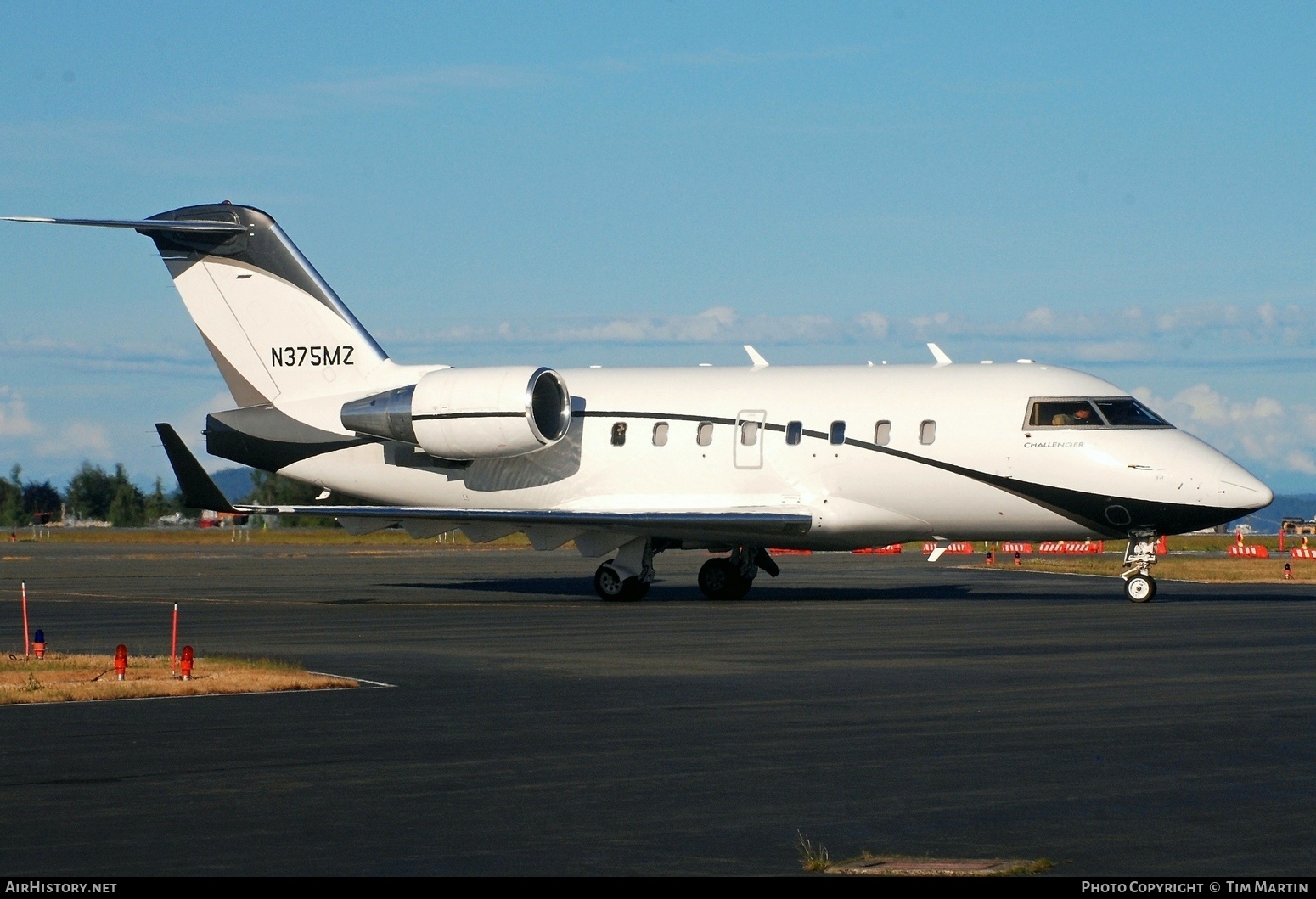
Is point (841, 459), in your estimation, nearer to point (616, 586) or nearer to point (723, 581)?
point (723, 581)

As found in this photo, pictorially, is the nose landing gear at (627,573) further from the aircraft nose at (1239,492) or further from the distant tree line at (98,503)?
the distant tree line at (98,503)

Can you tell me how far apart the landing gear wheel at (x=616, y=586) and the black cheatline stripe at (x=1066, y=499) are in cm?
437

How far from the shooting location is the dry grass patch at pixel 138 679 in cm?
1562

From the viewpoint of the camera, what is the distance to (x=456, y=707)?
1449 cm

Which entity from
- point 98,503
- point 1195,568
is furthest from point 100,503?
point 1195,568

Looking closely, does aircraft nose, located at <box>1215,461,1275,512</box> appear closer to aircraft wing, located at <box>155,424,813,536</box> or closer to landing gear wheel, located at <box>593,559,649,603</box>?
aircraft wing, located at <box>155,424,813,536</box>

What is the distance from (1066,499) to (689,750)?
17.1m

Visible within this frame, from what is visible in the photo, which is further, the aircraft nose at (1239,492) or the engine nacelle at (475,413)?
the engine nacelle at (475,413)

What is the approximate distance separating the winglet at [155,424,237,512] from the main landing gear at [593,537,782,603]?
6.96 meters

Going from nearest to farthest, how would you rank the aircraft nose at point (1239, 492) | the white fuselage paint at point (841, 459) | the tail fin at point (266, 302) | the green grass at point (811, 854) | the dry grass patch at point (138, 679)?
the green grass at point (811, 854), the dry grass patch at point (138, 679), the aircraft nose at point (1239, 492), the white fuselage paint at point (841, 459), the tail fin at point (266, 302)

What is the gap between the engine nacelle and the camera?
100 ft

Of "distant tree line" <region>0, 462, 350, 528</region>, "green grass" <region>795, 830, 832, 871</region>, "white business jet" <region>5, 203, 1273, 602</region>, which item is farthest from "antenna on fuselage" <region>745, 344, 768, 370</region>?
"distant tree line" <region>0, 462, 350, 528</region>

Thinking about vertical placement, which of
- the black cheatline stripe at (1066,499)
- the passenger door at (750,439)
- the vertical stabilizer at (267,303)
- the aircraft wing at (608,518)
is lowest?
the aircraft wing at (608,518)

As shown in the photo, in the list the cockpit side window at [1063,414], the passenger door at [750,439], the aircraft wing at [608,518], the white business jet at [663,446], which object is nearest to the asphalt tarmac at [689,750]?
the white business jet at [663,446]
